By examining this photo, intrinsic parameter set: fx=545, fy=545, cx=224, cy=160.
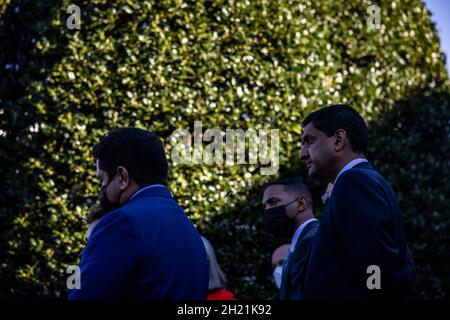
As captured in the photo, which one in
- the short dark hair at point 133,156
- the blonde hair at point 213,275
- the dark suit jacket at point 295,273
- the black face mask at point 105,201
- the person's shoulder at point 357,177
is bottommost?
the blonde hair at point 213,275

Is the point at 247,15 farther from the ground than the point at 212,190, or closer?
farther from the ground

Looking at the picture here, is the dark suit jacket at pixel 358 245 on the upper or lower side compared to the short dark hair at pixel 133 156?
lower

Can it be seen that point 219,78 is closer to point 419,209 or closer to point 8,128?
point 8,128

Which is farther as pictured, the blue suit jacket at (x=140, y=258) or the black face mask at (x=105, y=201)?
the black face mask at (x=105, y=201)

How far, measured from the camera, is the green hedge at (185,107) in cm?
588

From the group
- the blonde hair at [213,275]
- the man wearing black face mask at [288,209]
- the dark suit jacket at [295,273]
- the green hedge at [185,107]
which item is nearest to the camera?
the dark suit jacket at [295,273]

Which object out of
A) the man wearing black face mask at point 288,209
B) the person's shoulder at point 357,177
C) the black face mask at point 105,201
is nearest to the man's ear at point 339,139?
the person's shoulder at point 357,177

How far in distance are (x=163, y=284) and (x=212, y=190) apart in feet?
12.2

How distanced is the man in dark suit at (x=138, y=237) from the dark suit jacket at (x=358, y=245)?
23.7 inches

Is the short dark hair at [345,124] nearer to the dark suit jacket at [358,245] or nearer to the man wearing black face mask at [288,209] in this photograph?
the dark suit jacket at [358,245]

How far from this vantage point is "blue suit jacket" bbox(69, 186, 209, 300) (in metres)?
2.30
